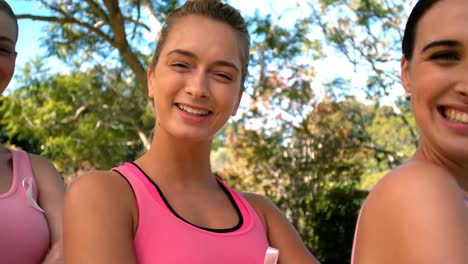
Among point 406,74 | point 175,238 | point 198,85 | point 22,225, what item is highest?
point 406,74

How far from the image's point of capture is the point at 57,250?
1.74 m

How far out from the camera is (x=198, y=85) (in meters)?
1.56

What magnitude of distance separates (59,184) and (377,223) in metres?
1.23

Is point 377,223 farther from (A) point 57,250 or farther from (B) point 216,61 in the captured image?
(A) point 57,250

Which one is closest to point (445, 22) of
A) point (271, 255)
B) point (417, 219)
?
point (417, 219)

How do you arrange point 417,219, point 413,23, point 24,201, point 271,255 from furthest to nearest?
point 24,201
point 271,255
point 413,23
point 417,219

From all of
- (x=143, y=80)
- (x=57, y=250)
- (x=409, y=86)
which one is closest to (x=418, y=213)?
(x=409, y=86)

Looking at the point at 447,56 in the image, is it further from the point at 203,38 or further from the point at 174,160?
the point at 174,160

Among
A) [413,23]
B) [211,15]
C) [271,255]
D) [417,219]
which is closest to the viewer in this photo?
[417,219]

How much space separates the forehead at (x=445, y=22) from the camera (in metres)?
1.19

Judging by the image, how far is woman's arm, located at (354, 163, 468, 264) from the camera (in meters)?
1.01

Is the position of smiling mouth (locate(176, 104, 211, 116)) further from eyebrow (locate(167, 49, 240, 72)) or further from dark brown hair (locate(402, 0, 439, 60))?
dark brown hair (locate(402, 0, 439, 60))

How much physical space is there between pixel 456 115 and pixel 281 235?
0.67 m

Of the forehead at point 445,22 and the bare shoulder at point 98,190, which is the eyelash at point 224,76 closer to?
the bare shoulder at point 98,190
